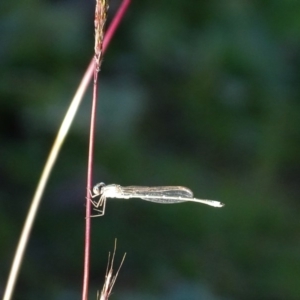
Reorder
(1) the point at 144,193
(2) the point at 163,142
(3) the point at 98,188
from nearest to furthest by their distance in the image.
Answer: (3) the point at 98,188, (1) the point at 144,193, (2) the point at 163,142

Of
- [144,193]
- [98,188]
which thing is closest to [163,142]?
[144,193]

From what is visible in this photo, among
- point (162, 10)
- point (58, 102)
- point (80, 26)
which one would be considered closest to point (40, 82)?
point (58, 102)

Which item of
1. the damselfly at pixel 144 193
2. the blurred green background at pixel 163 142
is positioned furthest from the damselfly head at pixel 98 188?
the blurred green background at pixel 163 142

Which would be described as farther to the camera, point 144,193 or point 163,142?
point 163,142

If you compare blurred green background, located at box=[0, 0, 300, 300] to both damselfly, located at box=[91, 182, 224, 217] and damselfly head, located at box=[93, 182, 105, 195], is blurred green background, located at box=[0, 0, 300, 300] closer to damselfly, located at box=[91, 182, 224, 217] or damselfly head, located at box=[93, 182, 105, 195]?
damselfly, located at box=[91, 182, 224, 217]

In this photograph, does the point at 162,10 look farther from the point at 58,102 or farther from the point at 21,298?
the point at 21,298

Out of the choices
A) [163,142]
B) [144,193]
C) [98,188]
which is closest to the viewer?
[98,188]

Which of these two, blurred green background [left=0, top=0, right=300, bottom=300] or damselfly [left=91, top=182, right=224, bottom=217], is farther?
blurred green background [left=0, top=0, right=300, bottom=300]

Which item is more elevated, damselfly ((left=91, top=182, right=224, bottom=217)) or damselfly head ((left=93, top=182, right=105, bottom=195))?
damselfly head ((left=93, top=182, right=105, bottom=195))

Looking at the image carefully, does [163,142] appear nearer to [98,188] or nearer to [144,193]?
[144,193]

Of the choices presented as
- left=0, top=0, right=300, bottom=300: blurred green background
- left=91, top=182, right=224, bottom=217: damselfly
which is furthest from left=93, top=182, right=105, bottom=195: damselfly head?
left=0, top=0, right=300, bottom=300: blurred green background
